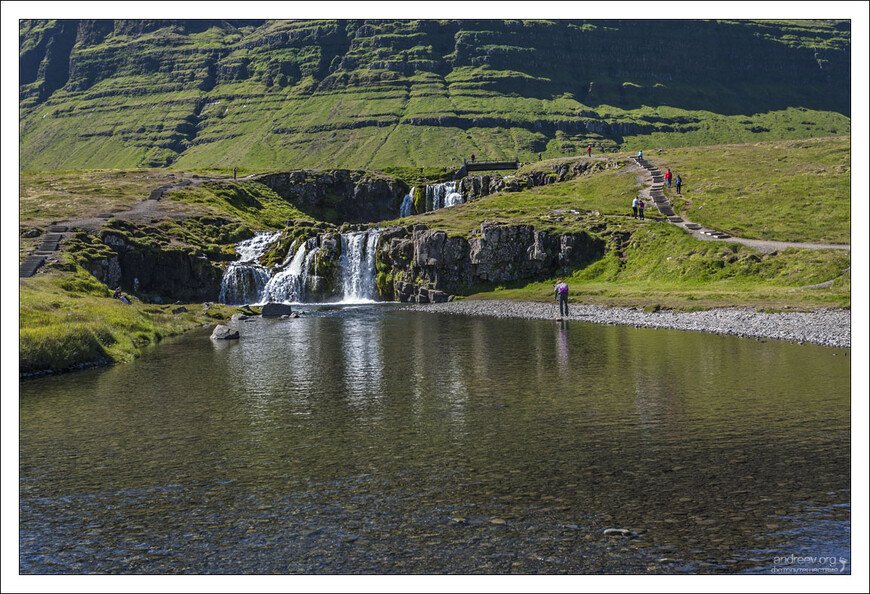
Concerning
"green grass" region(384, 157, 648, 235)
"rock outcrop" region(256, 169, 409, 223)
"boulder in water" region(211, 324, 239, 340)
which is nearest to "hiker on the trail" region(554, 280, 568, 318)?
"green grass" region(384, 157, 648, 235)

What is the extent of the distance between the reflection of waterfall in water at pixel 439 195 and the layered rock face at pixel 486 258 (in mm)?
50500

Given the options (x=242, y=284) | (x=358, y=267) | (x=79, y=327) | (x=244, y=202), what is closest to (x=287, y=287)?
(x=242, y=284)

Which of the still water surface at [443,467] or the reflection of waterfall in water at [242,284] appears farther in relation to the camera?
the reflection of waterfall in water at [242,284]

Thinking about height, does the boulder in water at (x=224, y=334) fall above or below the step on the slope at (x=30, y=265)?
below

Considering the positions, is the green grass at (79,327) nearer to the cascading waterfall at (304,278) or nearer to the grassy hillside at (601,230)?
the grassy hillside at (601,230)

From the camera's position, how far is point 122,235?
109m

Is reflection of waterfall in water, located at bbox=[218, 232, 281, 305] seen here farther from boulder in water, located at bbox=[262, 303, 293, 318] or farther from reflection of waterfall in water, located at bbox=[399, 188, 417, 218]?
reflection of waterfall in water, located at bbox=[399, 188, 417, 218]

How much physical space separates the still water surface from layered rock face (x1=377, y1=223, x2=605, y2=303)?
177 ft

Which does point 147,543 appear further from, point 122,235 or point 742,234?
point 122,235

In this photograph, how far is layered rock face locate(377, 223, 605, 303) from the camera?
96.6 meters

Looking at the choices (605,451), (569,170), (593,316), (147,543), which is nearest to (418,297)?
(593,316)

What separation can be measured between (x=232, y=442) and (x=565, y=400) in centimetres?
1455

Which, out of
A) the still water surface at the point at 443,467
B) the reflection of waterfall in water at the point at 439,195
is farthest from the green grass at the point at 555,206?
the still water surface at the point at 443,467

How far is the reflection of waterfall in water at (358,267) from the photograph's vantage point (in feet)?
351
